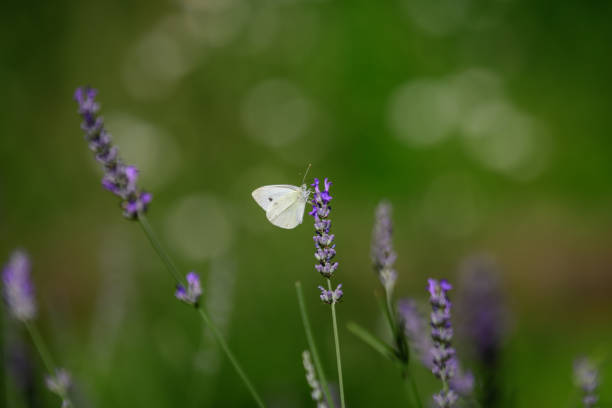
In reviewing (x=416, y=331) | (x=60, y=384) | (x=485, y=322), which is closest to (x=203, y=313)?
(x=60, y=384)

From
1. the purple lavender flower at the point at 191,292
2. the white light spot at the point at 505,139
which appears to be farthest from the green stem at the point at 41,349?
the white light spot at the point at 505,139

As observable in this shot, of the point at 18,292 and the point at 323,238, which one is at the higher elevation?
the point at 18,292

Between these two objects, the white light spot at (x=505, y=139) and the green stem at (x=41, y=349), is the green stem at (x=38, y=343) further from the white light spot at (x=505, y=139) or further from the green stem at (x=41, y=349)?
the white light spot at (x=505, y=139)

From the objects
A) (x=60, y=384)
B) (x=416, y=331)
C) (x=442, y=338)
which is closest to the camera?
(x=442, y=338)

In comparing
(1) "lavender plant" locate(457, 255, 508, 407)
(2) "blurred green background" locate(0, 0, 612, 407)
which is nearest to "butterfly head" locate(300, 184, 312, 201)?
(1) "lavender plant" locate(457, 255, 508, 407)

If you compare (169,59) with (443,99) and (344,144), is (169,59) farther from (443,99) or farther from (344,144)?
(443,99)

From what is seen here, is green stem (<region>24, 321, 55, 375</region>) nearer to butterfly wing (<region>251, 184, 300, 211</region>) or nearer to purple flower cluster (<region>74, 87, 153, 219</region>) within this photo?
purple flower cluster (<region>74, 87, 153, 219</region>)

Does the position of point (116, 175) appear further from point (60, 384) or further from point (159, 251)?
point (60, 384)
